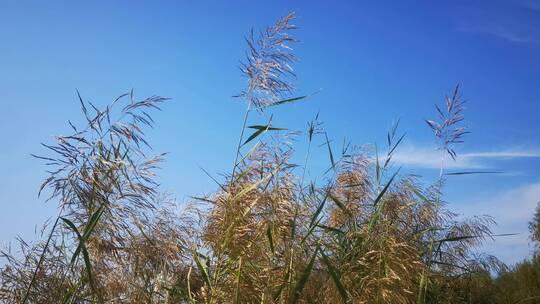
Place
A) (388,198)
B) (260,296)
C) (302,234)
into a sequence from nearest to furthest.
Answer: (260,296), (302,234), (388,198)

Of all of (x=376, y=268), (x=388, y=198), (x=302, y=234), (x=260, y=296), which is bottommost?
(x=260, y=296)

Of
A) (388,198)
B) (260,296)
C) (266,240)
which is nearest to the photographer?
(260,296)

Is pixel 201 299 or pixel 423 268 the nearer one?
pixel 201 299

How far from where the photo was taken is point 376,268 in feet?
12.1

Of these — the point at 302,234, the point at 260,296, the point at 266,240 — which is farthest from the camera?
the point at 302,234

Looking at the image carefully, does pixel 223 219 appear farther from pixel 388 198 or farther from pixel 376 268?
pixel 388 198

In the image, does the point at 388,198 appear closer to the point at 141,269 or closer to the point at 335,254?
the point at 335,254

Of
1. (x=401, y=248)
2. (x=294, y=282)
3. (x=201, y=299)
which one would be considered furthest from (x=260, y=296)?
(x=401, y=248)

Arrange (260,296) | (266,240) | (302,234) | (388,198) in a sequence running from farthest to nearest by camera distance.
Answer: (388,198) → (302,234) → (266,240) → (260,296)

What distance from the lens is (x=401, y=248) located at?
3.91 metres

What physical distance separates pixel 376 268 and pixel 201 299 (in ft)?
3.70

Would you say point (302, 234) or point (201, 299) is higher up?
point (302, 234)

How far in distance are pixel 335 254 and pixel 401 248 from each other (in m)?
0.48

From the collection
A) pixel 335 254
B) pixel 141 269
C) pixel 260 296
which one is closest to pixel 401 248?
pixel 335 254
